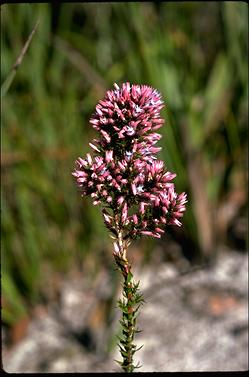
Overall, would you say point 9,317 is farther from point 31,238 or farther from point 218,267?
point 218,267

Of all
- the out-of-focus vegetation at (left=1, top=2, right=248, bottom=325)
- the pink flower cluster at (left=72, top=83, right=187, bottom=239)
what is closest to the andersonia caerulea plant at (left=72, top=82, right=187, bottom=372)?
the pink flower cluster at (left=72, top=83, right=187, bottom=239)

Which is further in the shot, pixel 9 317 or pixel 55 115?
pixel 55 115

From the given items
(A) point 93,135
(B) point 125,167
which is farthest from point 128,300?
(A) point 93,135

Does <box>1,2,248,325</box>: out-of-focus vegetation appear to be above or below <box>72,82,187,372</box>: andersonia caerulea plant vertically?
above

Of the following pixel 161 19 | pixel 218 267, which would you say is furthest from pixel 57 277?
pixel 161 19

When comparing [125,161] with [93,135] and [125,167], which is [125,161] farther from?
[93,135]

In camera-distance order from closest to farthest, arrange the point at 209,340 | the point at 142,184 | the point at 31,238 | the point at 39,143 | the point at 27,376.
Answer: the point at 142,184 < the point at 27,376 < the point at 209,340 < the point at 31,238 < the point at 39,143

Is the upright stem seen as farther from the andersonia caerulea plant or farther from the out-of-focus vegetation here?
the out-of-focus vegetation

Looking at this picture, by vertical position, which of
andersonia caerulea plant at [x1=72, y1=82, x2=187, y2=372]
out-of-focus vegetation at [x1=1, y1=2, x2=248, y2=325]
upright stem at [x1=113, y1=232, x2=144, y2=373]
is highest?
out-of-focus vegetation at [x1=1, y1=2, x2=248, y2=325]
